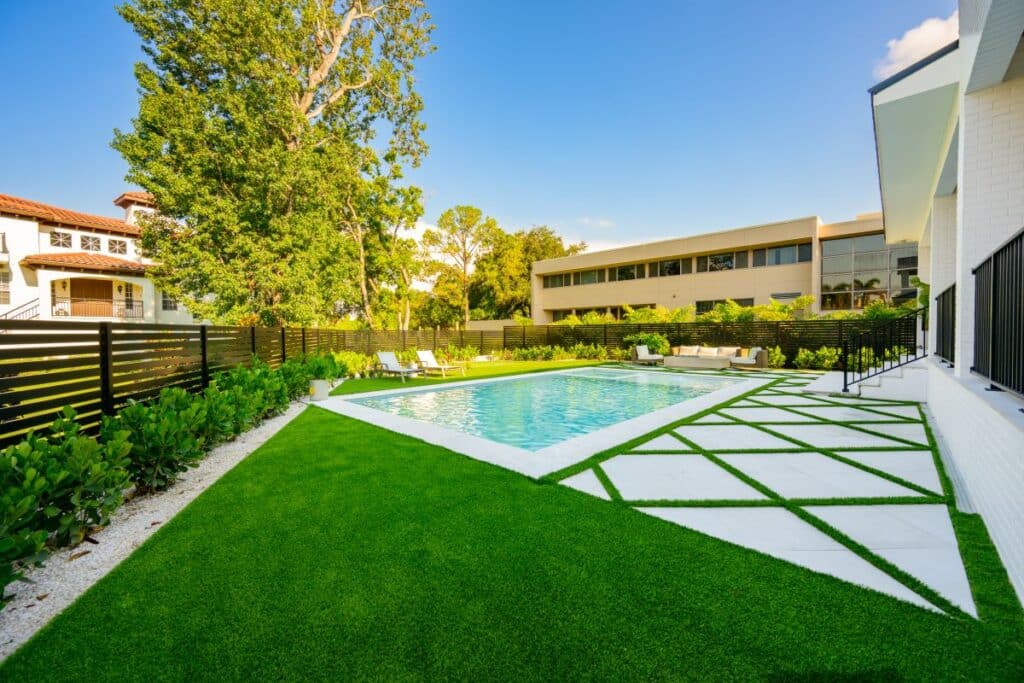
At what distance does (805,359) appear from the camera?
1627 centimetres

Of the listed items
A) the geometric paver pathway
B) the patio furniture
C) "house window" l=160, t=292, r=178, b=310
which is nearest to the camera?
the geometric paver pathway

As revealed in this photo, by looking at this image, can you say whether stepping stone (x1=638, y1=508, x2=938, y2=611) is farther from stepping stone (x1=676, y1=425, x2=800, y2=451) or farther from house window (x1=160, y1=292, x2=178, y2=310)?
house window (x1=160, y1=292, x2=178, y2=310)

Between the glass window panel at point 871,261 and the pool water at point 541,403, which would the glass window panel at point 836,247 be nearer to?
the glass window panel at point 871,261

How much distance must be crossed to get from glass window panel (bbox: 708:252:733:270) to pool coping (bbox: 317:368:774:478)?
18949 mm

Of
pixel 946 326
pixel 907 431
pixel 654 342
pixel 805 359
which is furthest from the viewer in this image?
pixel 654 342

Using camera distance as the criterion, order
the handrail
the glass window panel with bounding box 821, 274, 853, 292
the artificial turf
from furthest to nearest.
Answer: the glass window panel with bounding box 821, 274, 853, 292, the handrail, the artificial turf

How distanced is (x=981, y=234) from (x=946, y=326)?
298 centimetres

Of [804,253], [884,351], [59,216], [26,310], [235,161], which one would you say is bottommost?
[884,351]

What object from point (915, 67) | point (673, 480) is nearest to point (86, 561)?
point (673, 480)

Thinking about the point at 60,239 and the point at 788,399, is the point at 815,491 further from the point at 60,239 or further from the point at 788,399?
the point at 60,239

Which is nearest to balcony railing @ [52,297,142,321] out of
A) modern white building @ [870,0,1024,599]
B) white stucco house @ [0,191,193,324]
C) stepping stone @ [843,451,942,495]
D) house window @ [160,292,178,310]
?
white stucco house @ [0,191,193,324]

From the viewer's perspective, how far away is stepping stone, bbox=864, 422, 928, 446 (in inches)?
220

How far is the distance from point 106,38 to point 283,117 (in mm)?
6983

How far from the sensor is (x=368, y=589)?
2451 millimetres
